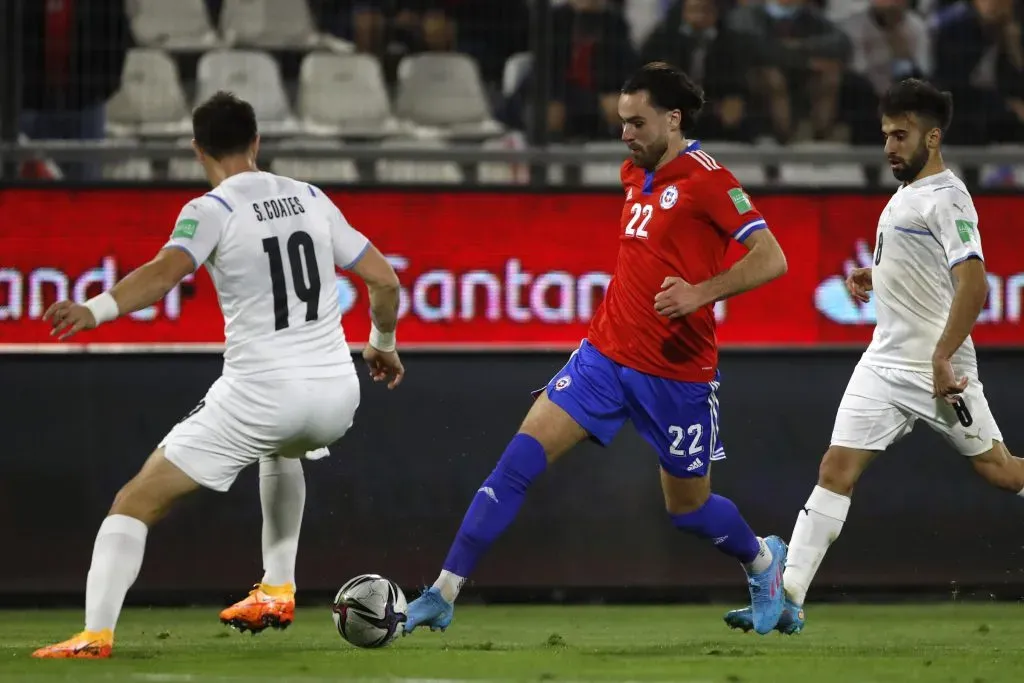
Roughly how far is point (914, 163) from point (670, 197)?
113 cm

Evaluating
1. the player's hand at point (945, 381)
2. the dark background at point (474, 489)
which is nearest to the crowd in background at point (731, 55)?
the dark background at point (474, 489)

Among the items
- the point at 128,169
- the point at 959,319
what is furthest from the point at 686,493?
the point at 128,169

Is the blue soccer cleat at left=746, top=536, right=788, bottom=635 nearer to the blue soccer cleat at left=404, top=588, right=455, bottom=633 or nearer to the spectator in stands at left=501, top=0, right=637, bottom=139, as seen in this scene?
the blue soccer cleat at left=404, top=588, right=455, bottom=633

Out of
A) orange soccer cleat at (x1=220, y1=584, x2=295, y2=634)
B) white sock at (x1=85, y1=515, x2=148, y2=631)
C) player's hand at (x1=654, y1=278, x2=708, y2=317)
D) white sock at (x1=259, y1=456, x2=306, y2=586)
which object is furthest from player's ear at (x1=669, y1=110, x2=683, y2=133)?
white sock at (x1=85, y1=515, x2=148, y2=631)

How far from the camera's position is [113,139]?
9312mm

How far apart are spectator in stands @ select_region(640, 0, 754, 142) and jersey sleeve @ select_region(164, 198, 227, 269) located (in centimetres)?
371

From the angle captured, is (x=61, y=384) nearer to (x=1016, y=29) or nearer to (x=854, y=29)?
(x=854, y=29)

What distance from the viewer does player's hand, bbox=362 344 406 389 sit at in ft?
23.3

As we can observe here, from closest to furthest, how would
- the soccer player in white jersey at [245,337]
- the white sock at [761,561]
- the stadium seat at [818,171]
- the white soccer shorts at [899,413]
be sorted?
1. the soccer player in white jersey at [245,337]
2. the white sock at [761,561]
3. the white soccer shorts at [899,413]
4. the stadium seat at [818,171]

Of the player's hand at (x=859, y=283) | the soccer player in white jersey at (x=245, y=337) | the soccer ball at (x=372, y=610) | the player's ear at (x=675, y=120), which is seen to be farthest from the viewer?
the player's hand at (x=859, y=283)

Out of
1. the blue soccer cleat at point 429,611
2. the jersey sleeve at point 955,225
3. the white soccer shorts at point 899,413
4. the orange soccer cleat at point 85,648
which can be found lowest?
the orange soccer cleat at point 85,648

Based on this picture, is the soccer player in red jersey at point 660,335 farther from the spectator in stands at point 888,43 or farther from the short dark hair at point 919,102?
the spectator in stands at point 888,43

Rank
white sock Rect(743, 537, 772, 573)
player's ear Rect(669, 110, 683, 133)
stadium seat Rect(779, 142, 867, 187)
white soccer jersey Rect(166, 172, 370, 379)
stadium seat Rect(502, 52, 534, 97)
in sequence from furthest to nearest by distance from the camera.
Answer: stadium seat Rect(779, 142, 867, 187)
stadium seat Rect(502, 52, 534, 97)
white sock Rect(743, 537, 772, 573)
player's ear Rect(669, 110, 683, 133)
white soccer jersey Rect(166, 172, 370, 379)

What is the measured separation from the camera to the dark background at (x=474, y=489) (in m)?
9.02
